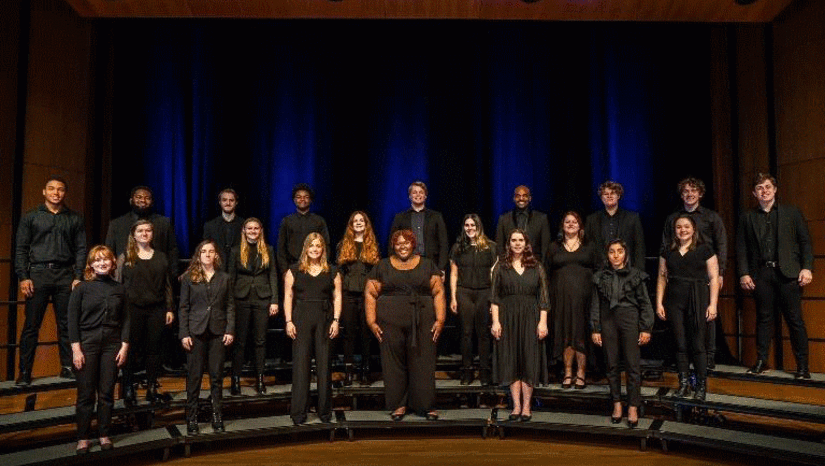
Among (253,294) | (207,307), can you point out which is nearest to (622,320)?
(253,294)

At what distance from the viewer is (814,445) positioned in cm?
423

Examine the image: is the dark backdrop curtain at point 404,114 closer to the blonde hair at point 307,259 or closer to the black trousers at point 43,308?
the black trousers at point 43,308

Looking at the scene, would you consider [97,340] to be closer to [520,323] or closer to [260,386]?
[260,386]

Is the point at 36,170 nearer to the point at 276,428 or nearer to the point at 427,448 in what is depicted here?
the point at 276,428

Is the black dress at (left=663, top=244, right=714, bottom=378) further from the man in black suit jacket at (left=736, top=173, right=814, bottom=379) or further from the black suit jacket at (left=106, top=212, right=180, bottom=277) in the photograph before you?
the black suit jacket at (left=106, top=212, right=180, bottom=277)

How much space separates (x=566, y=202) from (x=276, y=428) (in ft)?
13.9

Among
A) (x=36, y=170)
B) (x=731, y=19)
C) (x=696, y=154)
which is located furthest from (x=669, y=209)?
(x=36, y=170)

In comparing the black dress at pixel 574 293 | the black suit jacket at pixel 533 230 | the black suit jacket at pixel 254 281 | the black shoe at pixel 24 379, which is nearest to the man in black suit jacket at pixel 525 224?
the black suit jacket at pixel 533 230

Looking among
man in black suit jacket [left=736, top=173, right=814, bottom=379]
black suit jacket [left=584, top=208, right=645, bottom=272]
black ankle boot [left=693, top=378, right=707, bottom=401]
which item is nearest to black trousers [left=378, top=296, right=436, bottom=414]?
black suit jacket [left=584, top=208, right=645, bottom=272]

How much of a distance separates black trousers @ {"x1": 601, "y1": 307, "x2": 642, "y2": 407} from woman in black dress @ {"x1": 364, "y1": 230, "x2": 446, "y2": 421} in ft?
4.05

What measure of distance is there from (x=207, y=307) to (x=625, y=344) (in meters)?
2.98

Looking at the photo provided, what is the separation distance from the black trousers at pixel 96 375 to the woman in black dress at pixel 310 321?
124 cm

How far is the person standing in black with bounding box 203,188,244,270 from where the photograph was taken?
5.83m

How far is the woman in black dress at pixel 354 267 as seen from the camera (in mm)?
5578
